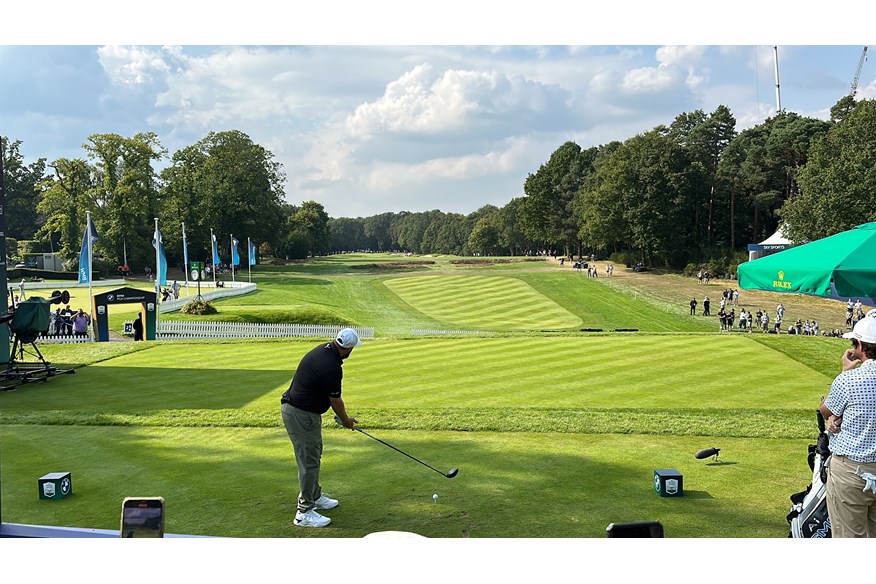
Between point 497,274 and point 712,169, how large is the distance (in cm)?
3339

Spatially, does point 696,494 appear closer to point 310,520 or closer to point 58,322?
point 310,520

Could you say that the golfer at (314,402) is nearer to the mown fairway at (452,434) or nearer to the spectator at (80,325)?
the mown fairway at (452,434)

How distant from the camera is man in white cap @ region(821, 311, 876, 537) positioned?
209 inches

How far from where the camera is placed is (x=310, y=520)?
6812 millimetres

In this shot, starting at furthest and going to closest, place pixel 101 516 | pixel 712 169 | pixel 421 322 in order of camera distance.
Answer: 1. pixel 712 169
2. pixel 421 322
3. pixel 101 516

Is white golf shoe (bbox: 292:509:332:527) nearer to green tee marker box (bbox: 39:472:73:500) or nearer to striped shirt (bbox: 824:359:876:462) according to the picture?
green tee marker box (bbox: 39:472:73:500)

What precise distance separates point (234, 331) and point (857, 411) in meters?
28.9

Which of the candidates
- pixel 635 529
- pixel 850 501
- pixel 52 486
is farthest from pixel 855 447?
pixel 52 486

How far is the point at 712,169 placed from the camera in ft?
265

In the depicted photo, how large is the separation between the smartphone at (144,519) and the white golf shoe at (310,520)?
53.3 inches

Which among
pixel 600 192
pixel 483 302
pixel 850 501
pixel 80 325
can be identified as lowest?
pixel 483 302

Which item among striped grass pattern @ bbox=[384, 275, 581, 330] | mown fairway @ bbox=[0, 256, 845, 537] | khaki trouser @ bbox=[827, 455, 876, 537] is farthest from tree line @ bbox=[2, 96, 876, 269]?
khaki trouser @ bbox=[827, 455, 876, 537]

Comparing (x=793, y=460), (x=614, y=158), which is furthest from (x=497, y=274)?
(x=793, y=460)

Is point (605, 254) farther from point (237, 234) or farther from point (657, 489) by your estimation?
point (657, 489)
